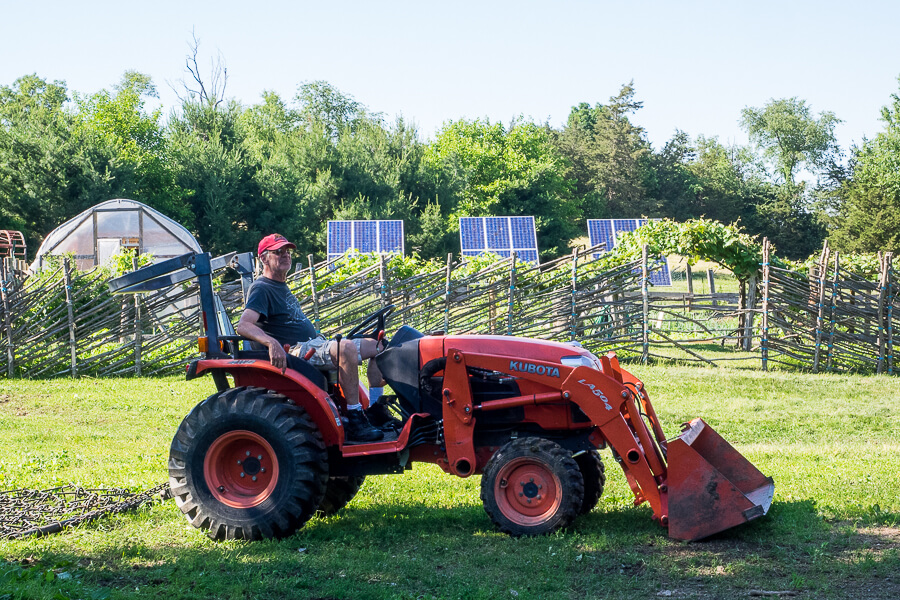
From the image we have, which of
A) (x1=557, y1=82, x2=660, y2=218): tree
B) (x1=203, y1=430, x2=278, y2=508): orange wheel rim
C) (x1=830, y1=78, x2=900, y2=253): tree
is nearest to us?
(x1=203, y1=430, x2=278, y2=508): orange wheel rim

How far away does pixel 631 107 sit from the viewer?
207ft

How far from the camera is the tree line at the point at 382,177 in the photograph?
33.1 meters

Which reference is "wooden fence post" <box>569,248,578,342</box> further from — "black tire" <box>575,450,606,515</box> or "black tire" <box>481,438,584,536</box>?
"black tire" <box>481,438,584,536</box>

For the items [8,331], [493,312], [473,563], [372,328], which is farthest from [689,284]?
[473,563]

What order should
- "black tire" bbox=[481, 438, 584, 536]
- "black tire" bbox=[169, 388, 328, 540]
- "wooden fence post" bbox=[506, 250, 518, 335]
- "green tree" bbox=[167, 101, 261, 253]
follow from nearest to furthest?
"black tire" bbox=[481, 438, 584, 536] → "black tire" bbox=[169, 388, 328, 540] → "wooden fence post" bbox=[506, 250, 518, 335] → "green tree" bbox=[167, 101, 261, 253]

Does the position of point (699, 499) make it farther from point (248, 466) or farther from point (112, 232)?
point (112, 232)

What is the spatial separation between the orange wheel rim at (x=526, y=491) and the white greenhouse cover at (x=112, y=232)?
68.6ft

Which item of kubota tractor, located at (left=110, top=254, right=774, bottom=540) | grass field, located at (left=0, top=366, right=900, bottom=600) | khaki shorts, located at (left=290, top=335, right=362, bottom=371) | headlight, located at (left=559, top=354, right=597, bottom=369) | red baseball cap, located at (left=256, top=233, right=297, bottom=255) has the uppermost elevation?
red baseball cap, located at (left=256, top=233, right=297, bottom=255)

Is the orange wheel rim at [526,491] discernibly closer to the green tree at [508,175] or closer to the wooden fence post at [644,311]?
the wooden fence post at [644,311]

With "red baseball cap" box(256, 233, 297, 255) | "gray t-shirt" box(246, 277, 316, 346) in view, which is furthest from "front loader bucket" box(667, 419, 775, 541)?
"red baseball cap" box(256, 233, 297, 255)

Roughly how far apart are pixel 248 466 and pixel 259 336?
837 mm

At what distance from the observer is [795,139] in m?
72.1

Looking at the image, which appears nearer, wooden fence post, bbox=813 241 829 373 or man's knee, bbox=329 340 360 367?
man's knee, bbox=329 340 360 367

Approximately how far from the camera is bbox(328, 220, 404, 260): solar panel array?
31234 mm
